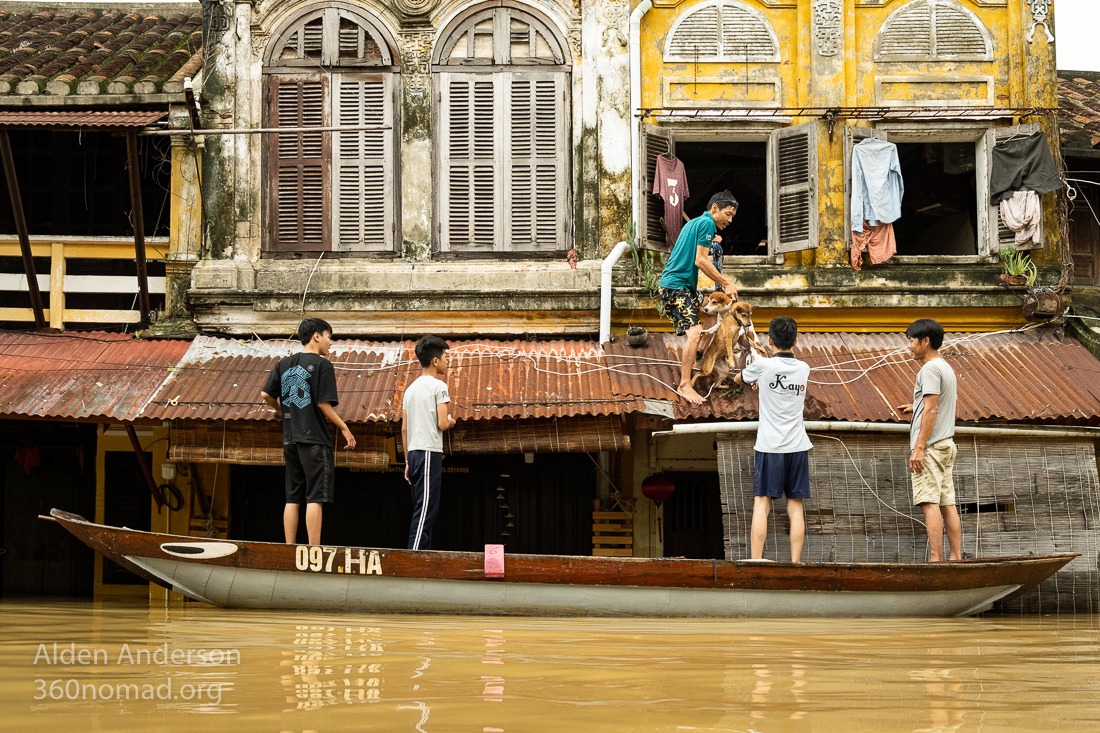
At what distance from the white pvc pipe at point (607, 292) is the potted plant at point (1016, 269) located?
12.9 ft

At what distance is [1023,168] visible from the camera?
39.4 ft

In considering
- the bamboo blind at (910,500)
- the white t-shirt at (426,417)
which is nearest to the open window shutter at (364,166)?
the white t-shirt at (426,417)

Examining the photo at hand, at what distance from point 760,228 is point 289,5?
690cm

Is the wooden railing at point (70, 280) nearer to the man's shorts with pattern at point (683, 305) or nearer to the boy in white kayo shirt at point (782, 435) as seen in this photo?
the man's shorts with pattern at point (683, 305)

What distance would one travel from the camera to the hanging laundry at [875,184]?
12.0 m

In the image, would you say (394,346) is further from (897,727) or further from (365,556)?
(897,727)

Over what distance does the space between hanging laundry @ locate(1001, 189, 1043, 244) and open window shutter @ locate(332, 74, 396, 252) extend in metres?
6.45

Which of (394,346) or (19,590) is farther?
(19,590)

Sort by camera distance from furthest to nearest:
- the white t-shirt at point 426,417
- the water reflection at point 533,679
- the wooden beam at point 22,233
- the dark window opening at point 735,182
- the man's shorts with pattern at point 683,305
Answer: the dark window opening at point 735,182 → the wooden beam at point 22,233 → the man's shorts with pattern at point 683,305 → the white t-shirt at point 426,417 → the water reflection at point 533,679

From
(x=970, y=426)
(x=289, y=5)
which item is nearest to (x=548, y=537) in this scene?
(x=970, y=426)

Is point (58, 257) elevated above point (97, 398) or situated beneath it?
elevated above

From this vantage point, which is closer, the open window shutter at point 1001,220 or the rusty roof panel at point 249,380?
the rusty roof panel at point 249,380

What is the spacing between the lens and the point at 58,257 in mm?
12203

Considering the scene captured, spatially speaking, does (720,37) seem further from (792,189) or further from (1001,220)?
(1001,220)
